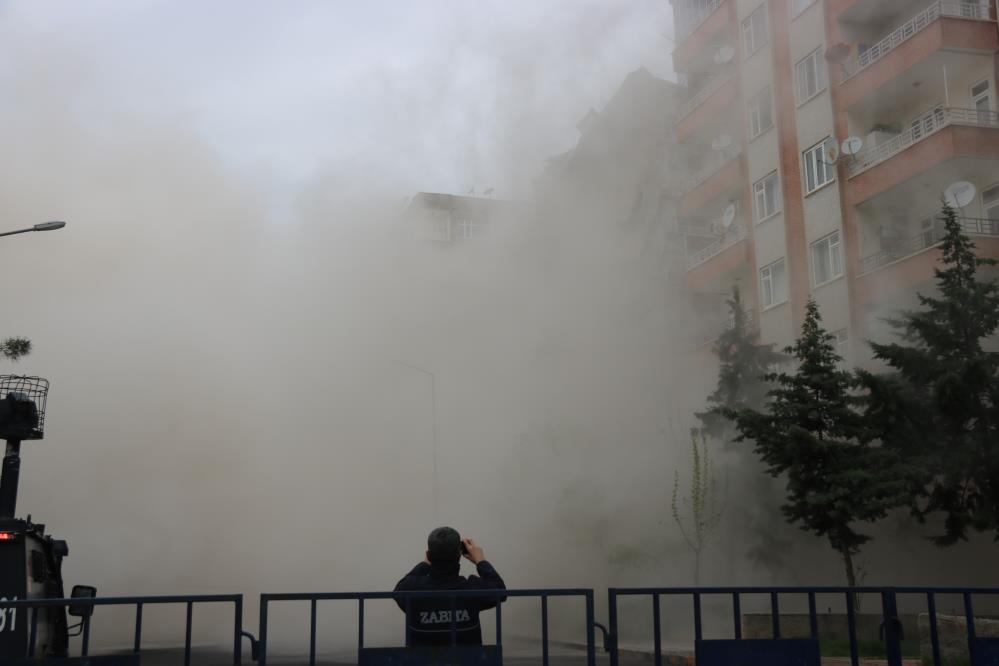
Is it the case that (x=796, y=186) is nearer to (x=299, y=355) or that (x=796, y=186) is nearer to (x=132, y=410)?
(x=299, y=355)

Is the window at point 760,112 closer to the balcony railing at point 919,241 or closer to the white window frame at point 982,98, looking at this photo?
the balcony railing at point 919,241

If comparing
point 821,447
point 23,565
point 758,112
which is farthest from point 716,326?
point 23,565

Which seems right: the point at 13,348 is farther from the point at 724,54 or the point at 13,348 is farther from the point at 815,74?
the point at 724,54

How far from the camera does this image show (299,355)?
64.8 feet

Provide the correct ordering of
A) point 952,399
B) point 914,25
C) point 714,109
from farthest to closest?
point 714,109 < point 914,25 < point 952,399

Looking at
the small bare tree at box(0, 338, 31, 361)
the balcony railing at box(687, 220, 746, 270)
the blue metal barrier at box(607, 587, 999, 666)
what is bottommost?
the blue metal barrier at box(607, 587, 999, 666)

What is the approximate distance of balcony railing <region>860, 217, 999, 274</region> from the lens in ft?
54.9

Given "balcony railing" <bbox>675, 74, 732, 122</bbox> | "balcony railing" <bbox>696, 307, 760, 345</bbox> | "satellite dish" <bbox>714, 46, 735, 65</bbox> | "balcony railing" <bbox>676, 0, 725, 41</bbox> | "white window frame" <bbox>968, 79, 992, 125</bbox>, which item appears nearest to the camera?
"white window frame" <bbox>968, 79, 992, 125</bbox>

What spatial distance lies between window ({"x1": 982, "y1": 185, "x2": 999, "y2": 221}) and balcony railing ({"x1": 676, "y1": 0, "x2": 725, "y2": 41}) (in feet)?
25.4

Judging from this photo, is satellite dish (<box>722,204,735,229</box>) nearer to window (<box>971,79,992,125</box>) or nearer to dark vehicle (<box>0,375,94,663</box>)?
window (<box>971,79,992,125</box>)

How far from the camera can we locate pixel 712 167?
23.0 m

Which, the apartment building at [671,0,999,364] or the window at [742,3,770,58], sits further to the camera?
the window at [742,3,770,58]

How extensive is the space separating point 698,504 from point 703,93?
8565mm

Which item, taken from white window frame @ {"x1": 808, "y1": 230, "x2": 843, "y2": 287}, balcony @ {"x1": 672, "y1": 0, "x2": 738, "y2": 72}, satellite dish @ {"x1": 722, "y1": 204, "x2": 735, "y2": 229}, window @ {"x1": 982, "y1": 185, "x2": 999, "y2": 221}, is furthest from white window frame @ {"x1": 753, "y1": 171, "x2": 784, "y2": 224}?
window @ {"x1": 982, "y1": 185, "x2": 999, "y2": 221}
